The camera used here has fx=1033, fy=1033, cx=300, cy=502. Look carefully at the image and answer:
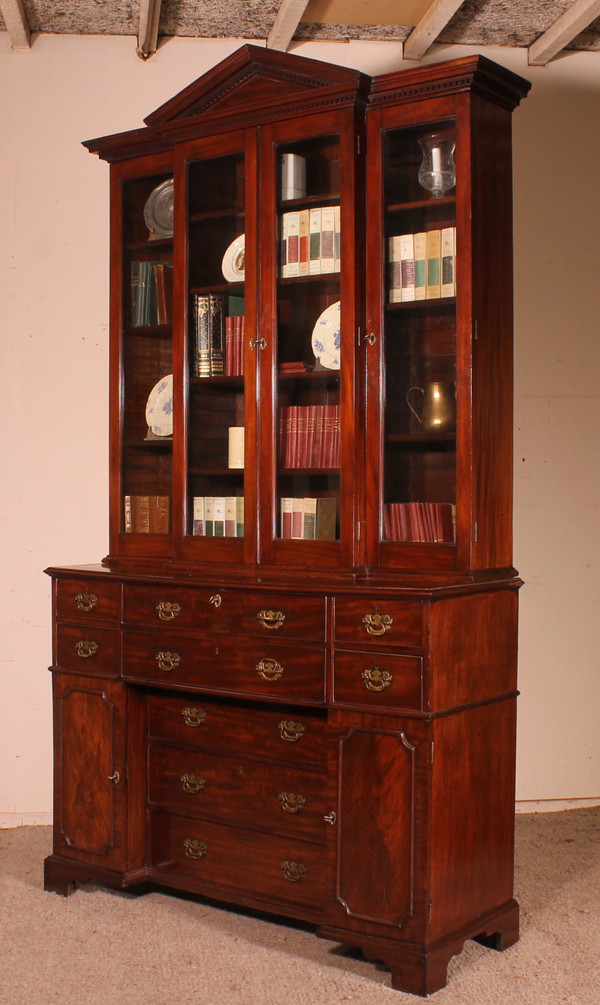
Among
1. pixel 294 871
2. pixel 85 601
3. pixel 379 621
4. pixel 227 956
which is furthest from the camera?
pixel 85 601

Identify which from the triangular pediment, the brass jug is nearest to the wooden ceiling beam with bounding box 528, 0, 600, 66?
the triangular pediment

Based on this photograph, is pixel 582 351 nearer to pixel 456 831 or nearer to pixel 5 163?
pixel 456 831

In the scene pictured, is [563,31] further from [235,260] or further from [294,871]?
[294,871]

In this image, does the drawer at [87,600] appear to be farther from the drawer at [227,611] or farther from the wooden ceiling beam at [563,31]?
the wooden ceiling beam at [563,31]

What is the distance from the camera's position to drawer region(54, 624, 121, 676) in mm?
3088

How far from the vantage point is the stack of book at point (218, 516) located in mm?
3012

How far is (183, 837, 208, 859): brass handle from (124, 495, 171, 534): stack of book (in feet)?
3.01

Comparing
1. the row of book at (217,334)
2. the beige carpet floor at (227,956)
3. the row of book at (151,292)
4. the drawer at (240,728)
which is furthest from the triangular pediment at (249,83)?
the beige carpet floor at (227,956)

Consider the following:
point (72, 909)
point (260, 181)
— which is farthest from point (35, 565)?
point (260, 181)

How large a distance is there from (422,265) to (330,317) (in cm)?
29

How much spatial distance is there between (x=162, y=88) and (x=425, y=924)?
298cm

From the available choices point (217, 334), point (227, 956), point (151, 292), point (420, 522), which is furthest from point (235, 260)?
point (227, 956)

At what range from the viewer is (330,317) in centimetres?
286

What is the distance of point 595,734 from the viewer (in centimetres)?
392
